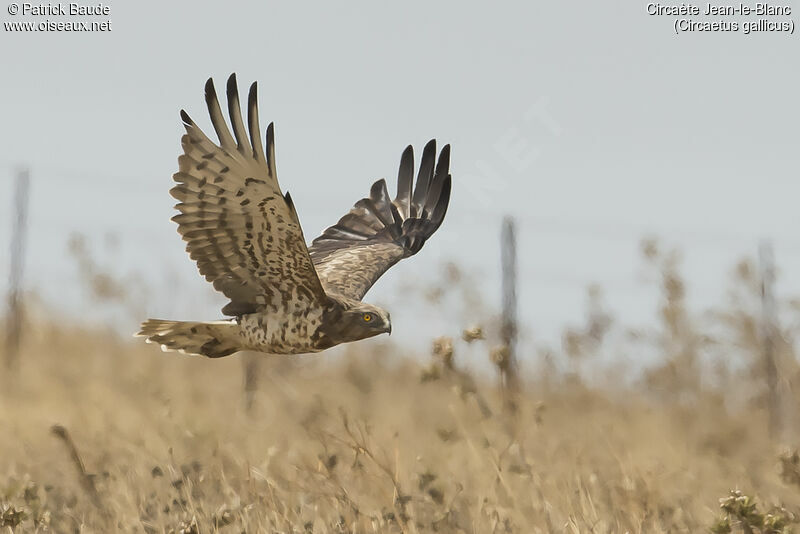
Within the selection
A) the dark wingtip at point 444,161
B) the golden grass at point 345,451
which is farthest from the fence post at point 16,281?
the dark wingtip at point 444,161

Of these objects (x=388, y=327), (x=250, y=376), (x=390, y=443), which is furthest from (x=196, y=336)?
(x=250, y=376)

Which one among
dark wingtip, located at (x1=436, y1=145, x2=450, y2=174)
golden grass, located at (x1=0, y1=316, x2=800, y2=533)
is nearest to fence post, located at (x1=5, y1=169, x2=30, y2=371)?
golden grass, located at (x1=0, y1=316, x2=800, y2=533)

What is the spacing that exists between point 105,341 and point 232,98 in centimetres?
1045

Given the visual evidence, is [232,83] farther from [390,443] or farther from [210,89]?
[390,443]

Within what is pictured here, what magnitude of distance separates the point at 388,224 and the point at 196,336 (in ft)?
9.07

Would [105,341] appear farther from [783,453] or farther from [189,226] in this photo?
[783,453]

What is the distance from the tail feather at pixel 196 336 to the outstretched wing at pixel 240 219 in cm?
13

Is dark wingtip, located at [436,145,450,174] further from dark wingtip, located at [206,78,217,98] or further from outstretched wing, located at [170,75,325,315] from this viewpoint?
dark wingtip, located at [206,78,217,98]

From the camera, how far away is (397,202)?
8.55 m

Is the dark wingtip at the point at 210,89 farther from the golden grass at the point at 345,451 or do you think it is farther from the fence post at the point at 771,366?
the fence post at the point at 771,366

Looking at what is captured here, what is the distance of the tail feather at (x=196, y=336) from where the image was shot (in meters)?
6.01

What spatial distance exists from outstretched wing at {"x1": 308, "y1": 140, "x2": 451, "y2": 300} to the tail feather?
4.26 ft

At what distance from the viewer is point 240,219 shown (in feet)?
18.7

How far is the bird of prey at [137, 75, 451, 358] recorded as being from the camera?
5.35m
